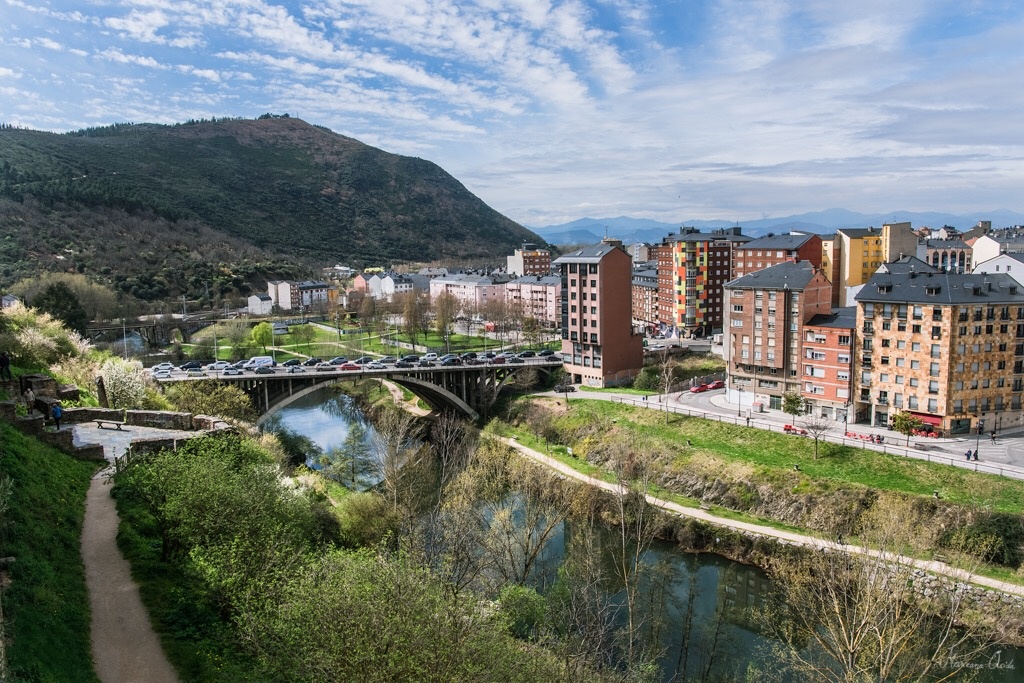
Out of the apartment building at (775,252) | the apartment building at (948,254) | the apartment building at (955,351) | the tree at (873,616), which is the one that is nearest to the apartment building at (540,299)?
the apartment building at (775,252)

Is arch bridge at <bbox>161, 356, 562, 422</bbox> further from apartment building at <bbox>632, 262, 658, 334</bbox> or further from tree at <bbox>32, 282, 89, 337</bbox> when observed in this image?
apartment building at <bbox>632, 262, 658, 334</bbox>

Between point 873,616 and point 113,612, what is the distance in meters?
19.3

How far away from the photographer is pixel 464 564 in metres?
24.2

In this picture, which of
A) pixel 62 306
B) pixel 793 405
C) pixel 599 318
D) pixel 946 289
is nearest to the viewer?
pixel 946 289

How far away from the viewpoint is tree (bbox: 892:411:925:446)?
131ft

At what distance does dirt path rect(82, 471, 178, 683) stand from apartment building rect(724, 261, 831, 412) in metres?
41.4

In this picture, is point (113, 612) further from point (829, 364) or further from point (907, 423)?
point (829, 364)

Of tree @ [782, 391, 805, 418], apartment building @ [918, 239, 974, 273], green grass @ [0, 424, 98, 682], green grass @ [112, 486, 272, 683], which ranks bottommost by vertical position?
tree @ [782, 391, 805, 418]

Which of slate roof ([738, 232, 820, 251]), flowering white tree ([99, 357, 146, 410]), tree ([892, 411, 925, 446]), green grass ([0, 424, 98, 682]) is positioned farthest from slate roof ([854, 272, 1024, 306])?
green grass ([0, 424, 98, 682])

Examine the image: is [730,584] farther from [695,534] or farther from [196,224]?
[196,224]

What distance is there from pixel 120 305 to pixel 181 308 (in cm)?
1219

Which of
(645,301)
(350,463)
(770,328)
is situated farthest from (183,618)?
(645,301)

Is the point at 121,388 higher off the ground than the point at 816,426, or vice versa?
the point at 121,388

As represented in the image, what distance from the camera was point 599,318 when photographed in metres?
57.4
